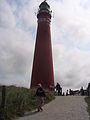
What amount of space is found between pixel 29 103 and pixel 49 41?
1610 centimetres

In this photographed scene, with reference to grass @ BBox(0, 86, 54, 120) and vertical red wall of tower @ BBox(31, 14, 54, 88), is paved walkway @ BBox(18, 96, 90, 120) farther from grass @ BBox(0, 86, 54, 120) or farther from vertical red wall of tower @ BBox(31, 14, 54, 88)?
vertical red wall of tower @ BBox(31, 14, 54, 88)

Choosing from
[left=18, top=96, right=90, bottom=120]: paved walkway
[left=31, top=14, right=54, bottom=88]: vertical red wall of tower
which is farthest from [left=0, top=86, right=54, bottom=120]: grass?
[left=31, top=14, right=54, bottom=88]: vertical red wall of tower

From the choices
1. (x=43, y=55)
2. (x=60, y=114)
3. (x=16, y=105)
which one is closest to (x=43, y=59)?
(x=43, y=55)

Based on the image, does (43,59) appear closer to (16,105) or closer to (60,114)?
(16,105)

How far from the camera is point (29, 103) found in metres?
13.3

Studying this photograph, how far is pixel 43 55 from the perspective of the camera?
27.6m

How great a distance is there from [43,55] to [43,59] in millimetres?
513

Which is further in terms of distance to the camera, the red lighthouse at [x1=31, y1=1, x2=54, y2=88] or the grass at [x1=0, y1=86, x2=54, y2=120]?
the red lighthouse at [x1=31, y1=1, x2=54, y2=88]

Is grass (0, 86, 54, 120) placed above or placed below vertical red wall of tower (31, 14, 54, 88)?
below

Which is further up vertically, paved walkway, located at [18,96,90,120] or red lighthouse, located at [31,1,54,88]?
red lighthouse, located at [31,1,54,88]

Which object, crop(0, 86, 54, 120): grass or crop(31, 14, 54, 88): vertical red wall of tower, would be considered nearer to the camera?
crop(0, 86, 54, 120): grass

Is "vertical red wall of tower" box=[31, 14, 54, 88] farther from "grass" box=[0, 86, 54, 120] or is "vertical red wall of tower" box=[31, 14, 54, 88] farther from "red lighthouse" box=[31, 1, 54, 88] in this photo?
"grass" box=[0, 86, 54, 120]

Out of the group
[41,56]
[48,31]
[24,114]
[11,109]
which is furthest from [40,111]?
[48,31]

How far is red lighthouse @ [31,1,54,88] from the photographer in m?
26.8
